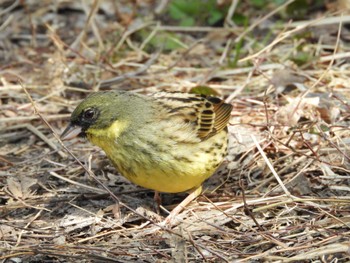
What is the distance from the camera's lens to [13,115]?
5.79 meters

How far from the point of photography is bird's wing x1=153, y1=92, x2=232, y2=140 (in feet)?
15.1

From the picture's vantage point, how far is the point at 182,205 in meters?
4.55

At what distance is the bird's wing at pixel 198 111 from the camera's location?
15.1ft

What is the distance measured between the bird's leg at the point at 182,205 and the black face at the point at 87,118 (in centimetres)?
75

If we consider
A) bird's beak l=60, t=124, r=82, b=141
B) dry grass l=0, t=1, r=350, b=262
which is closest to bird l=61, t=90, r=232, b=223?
bird's beak l=60, t=124, r=82, b=141

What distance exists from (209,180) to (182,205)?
1.52 ft

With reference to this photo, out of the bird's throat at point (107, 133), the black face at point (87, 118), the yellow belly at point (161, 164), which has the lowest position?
the yellow belly at point (161, 164)

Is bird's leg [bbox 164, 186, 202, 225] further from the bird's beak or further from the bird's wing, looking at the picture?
the bird's beak

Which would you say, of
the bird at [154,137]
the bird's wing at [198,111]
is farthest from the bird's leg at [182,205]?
the bird's wing at [198,111]

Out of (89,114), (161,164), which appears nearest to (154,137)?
(161,164)

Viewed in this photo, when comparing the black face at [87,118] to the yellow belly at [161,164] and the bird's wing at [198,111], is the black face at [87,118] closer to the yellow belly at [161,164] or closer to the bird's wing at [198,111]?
the yellow belly at [161,164]

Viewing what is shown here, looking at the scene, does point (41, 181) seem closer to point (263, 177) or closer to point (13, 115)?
point (13, 115)

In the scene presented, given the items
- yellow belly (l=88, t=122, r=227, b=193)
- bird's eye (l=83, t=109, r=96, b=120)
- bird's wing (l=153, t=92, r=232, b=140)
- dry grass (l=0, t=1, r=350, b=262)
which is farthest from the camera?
bird's wing (l=153, t=92, r=232, b=140)

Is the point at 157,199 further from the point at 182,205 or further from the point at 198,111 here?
the point at 198,111
